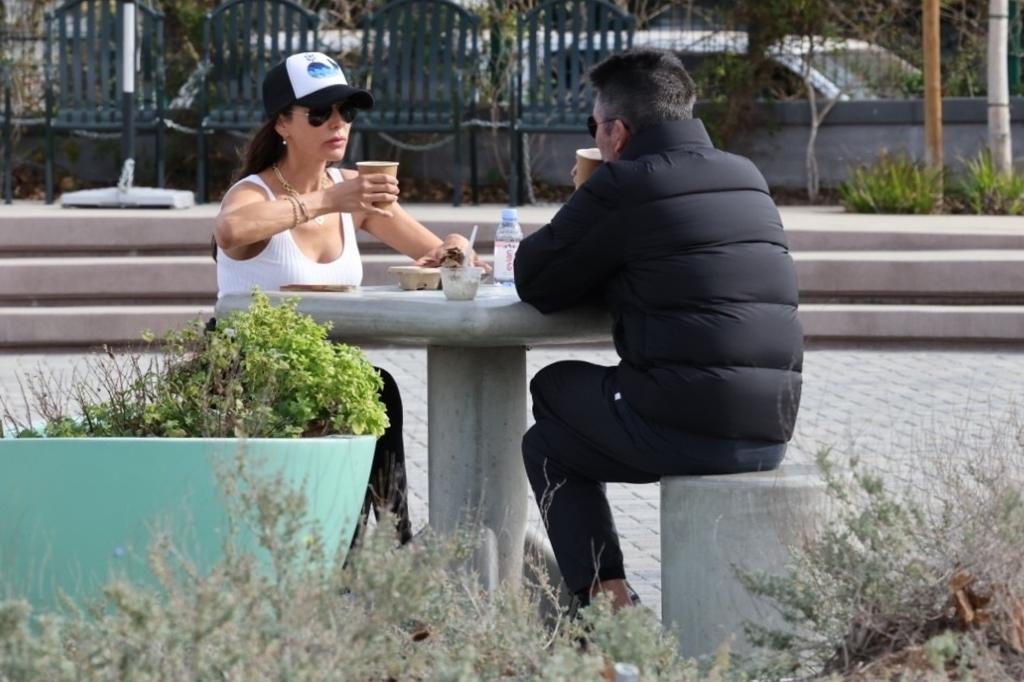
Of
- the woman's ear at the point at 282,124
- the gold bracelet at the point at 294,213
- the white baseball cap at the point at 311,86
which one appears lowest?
the gold bracelet at the point at 294,213

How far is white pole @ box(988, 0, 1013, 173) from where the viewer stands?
13328mm

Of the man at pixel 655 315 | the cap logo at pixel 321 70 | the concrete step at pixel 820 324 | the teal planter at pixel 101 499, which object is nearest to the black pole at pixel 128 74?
the concrete step at pixel 820 324

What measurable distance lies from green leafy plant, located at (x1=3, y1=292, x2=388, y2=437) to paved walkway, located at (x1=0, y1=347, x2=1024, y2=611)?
4.45 ft

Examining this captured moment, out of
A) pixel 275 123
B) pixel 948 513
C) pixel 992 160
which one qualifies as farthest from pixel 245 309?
pixel 992 160

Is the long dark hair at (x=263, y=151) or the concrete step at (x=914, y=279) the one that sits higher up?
the long dark hair at (x=263, y=151)

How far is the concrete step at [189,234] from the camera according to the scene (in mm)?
10711

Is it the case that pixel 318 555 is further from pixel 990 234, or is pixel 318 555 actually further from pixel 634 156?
pixel 990 234

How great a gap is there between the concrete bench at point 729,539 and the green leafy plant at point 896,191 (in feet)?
28.1

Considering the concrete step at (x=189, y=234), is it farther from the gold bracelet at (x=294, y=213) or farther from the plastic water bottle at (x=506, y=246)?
the gold bracelet at (x=294, y=213)

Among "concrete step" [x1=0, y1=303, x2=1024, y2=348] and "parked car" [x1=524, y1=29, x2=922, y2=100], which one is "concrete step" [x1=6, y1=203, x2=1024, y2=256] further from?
"parked car" [x1=524, y1=29, x2=922, y2=100]

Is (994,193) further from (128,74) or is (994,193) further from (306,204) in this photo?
(306,204)

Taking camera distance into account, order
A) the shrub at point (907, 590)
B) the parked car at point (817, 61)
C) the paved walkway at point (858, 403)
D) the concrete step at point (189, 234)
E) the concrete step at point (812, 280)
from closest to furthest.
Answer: the shrub at point (907, 590)
the paved walkway at point (858, 403)
the concrete step at point (812, 280)
the concrete step at point (189, 234)
the parked car at point (817, 61)

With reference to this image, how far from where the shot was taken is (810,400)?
8633mm

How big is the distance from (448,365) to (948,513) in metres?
1.62
